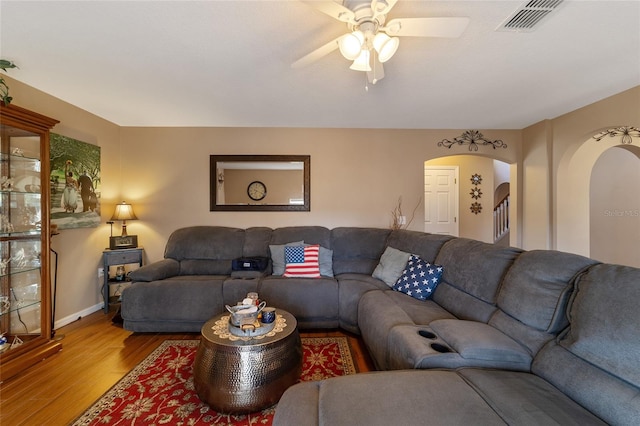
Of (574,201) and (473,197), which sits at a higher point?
(473,197)

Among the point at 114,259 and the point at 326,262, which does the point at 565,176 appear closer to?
the point at 326,262

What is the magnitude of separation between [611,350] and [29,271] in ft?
13.0

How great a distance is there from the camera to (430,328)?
1675 mm

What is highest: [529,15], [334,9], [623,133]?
[529,15]

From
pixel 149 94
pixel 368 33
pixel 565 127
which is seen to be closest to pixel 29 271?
pixel 149 94

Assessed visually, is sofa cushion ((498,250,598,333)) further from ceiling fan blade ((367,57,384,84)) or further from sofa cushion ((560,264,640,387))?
ceiling fan blade ((367,57,384,84))

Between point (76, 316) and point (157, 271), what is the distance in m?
1.15

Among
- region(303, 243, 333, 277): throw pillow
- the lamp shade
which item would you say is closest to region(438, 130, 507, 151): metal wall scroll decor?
region(303, 243, 333, 277): throw pillow

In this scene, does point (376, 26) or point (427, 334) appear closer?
point (376, 26)

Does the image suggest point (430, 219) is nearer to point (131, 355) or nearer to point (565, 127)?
point (565, 127)

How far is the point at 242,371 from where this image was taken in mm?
1532

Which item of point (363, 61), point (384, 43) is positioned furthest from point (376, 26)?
point (363, 61)

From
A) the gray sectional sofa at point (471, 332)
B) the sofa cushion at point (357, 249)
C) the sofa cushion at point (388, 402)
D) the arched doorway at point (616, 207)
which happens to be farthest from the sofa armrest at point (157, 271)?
the arched doorway at point (616, 207)

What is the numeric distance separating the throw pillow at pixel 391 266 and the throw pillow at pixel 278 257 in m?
1.02
